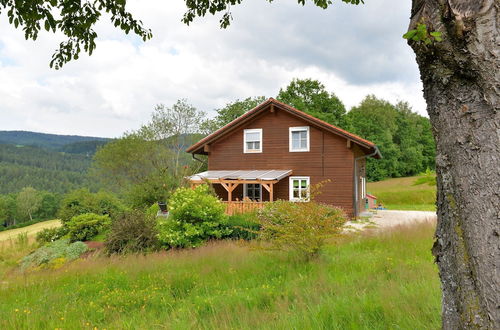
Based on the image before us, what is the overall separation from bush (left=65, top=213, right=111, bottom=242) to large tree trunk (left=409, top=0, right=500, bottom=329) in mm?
14130

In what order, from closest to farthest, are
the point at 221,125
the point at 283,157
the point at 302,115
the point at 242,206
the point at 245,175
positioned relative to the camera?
the point at 242,206
the point at 302,115
the point at 245,175
the point at 283,157
the point at 221,125

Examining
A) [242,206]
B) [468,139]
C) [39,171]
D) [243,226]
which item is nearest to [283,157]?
[242,206]

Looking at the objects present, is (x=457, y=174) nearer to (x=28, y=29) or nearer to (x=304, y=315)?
(x=304, y=315)

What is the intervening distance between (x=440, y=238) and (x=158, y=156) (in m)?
35.8

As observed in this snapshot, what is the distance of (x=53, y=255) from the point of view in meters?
10.4

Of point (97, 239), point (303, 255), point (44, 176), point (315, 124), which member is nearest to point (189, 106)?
point (315, 124)

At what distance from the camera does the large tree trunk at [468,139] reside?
64.0 inches

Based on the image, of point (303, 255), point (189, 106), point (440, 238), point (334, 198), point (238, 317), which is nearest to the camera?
point (440, 238)

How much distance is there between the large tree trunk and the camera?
162 cm

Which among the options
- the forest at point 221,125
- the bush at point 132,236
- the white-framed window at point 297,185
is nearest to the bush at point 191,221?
the bush at point 132,236

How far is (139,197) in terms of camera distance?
62.6 feet

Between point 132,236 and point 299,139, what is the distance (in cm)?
1128

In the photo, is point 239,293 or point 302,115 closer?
point 239,293

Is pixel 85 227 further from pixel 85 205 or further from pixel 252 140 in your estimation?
pixel 252 140
